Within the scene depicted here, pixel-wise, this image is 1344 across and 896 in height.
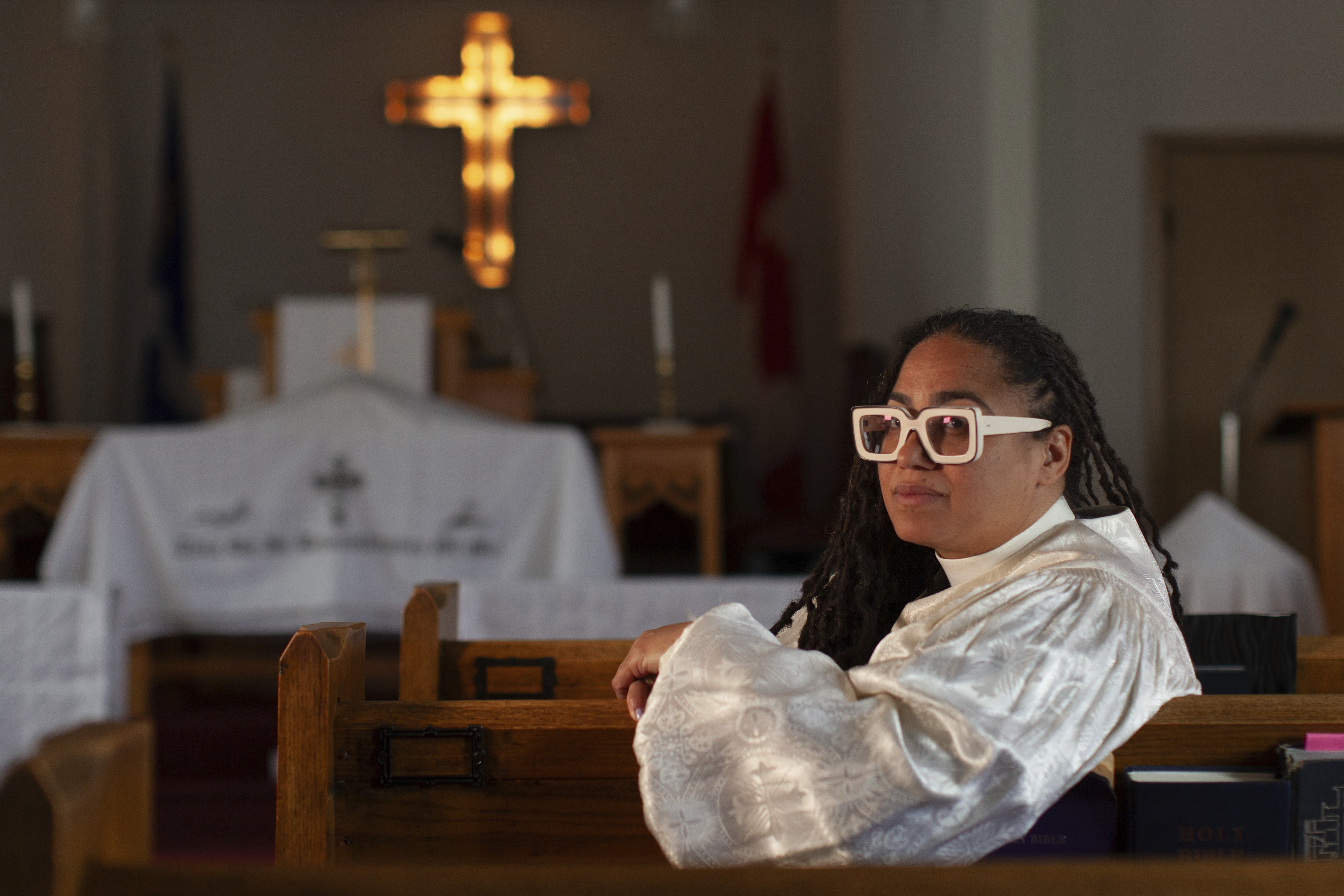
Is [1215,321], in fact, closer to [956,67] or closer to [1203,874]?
[956,67]

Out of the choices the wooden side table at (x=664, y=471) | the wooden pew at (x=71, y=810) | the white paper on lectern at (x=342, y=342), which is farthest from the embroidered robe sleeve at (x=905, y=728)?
the white paper on lectern at (x=342, y=342)

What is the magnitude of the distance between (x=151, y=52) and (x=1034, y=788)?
8111 mm

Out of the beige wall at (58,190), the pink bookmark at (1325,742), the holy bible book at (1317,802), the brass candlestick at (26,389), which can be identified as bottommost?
the holy bible book at (1317,802)

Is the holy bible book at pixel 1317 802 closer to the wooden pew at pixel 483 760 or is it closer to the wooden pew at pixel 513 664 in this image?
the wooden pew at pixel 483 760

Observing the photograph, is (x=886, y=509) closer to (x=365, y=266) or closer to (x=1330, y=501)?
(x=1330, y=501)

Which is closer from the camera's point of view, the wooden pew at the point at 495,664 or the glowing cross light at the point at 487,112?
the wooden pew at the point at 495,664

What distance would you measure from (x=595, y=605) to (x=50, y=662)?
4.23 feet

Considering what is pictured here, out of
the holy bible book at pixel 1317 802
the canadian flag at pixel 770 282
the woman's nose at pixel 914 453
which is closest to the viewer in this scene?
the holy bible book at pixel 1317 802

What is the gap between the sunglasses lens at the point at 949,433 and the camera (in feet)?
4.17

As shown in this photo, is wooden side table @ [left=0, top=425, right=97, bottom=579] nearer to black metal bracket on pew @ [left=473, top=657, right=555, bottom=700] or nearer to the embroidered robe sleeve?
black metal bracket on pew @ [left=473, top=657, right=555, bottom=700]

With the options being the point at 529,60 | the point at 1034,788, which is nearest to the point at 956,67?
the point at 529,60

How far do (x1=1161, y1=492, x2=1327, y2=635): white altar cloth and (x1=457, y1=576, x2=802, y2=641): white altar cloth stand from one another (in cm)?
105

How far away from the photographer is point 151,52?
25.1ft

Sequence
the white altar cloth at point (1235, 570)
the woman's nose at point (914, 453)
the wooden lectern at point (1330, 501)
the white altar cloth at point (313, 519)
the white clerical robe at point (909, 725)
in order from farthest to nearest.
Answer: the white altar cloth at point (313, 519)
the wooden lectern at point (1330, 501)
the white altar cloth at point (1235, 570)
the woman's nose at point (914, 453)
the white clerical robe at point (909, 725)
